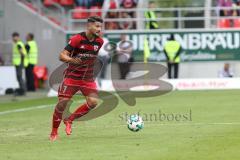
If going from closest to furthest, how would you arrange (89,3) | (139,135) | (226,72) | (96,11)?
1. (139,135)
2. (226,72)
3. (96,11)
4. (89,3)

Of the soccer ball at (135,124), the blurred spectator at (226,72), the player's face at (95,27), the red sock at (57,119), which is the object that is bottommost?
the blurred spectator at (226,72)

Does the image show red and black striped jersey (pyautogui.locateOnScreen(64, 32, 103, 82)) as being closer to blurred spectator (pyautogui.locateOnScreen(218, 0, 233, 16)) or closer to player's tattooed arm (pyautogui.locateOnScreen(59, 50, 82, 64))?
player's tattooed arm (pyautogui.locateOnScreen(59, 50, 82, 64))

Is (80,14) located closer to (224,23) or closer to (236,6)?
(224,23)

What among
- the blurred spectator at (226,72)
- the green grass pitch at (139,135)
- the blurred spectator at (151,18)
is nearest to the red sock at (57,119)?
the green grass pitch at (139,135)

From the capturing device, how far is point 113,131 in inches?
651

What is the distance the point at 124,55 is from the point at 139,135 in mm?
18882

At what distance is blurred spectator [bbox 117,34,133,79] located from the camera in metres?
33.8

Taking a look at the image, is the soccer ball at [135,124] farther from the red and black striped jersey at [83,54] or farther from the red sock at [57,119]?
the red sock at [57,119]

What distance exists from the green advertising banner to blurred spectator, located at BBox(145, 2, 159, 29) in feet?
1.14

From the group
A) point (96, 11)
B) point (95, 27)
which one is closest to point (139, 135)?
point (95, 27)

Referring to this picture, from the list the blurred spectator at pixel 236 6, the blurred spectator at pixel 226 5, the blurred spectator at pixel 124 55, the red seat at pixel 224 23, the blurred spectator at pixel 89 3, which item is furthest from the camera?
the blurred spectator at pixel 89 3

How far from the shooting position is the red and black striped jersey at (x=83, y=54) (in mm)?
15115

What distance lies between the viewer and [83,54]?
15.2 meters

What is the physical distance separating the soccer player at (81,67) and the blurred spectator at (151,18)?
1928cm
